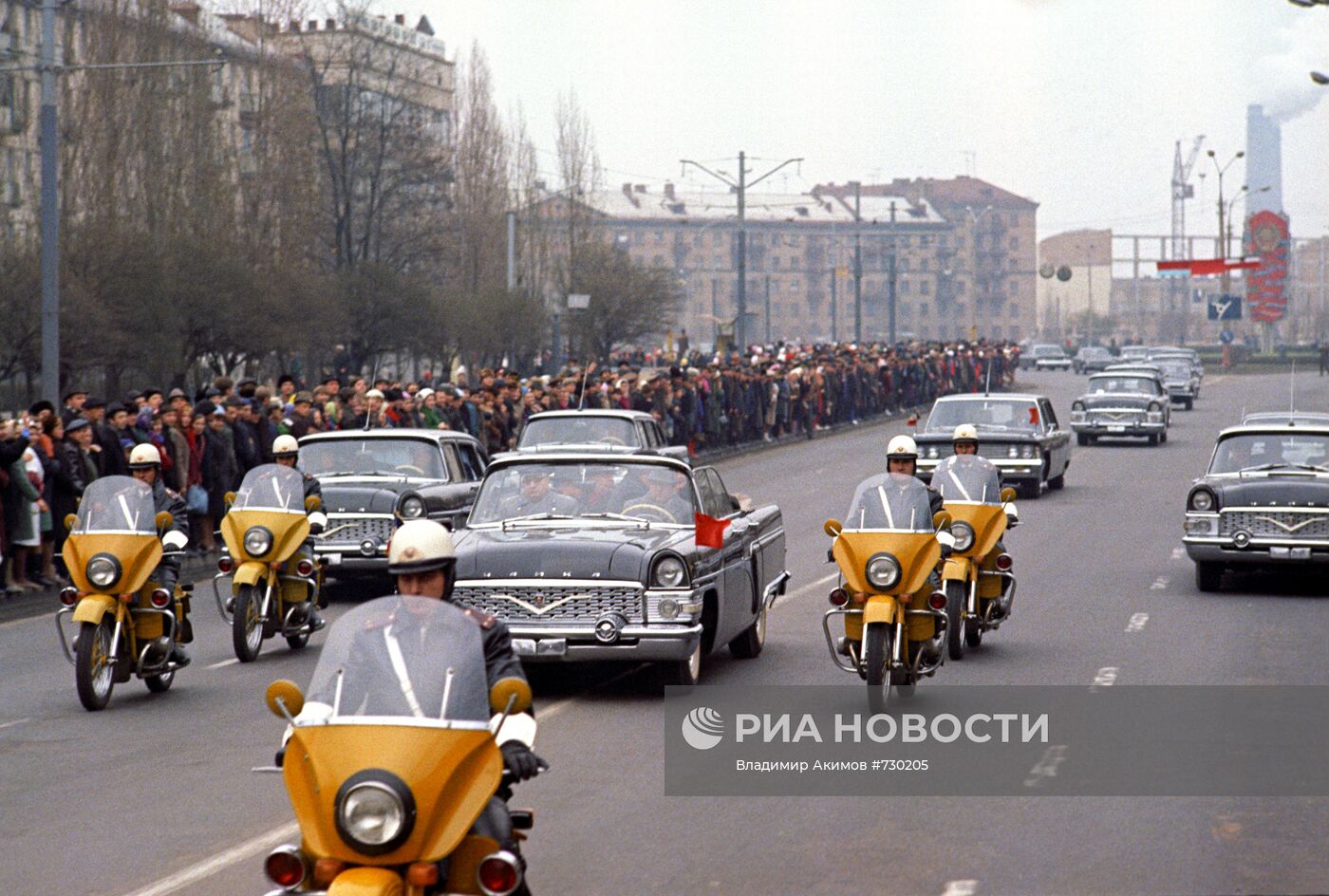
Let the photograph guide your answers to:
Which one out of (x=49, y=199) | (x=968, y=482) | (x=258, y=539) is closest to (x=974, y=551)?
(x=968, y=482)

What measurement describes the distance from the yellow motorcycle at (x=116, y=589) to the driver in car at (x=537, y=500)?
7.20 ft

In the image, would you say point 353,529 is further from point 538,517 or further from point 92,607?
point 92,607

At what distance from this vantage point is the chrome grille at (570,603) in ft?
39.1

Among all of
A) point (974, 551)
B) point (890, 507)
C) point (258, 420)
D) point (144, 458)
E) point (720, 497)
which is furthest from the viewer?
point (258, 420)

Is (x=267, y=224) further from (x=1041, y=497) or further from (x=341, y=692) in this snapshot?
(x=341, y=692)

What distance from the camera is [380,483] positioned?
18.9 m

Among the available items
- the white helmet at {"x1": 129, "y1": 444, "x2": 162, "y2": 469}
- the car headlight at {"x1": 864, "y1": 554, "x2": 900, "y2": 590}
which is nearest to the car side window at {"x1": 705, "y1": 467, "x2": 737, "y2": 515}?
the car headlight at {"x1": 864, "y1": 554, "x2": 900, "y2": 590}

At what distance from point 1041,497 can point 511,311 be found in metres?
34.4

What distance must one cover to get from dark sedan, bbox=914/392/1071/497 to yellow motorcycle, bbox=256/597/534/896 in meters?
22.4

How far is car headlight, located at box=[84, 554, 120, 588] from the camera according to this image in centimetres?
1197

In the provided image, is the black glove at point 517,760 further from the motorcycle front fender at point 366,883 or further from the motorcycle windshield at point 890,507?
the motorcycle windshield at point 890,507

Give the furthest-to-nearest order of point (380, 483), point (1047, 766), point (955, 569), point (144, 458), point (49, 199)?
point (49, 199) < point (380, 483) < point (955, 569) < point (144, 458) < point (1047, 766)

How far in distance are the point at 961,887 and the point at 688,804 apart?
6.20 feet

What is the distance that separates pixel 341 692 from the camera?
17.8 feet
